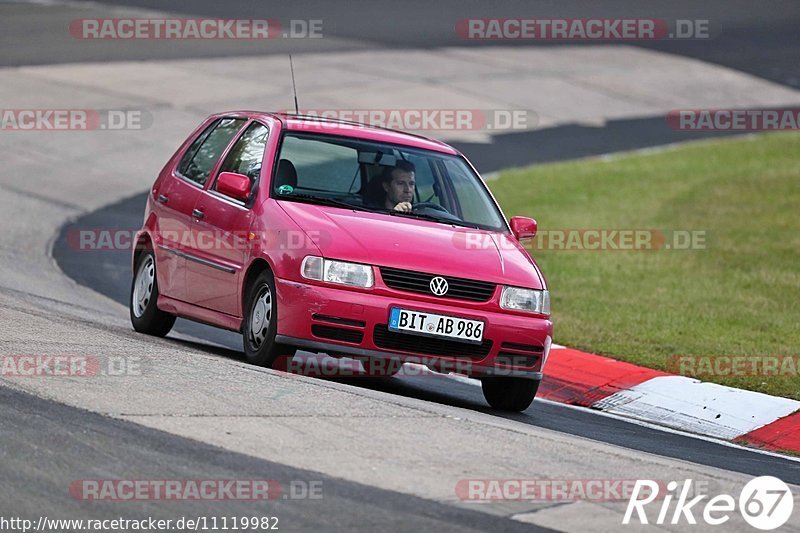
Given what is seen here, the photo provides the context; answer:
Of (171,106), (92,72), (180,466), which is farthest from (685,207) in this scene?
(180,466)

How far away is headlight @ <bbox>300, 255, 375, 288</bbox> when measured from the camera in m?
9.05

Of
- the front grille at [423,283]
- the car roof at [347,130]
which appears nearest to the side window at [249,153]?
the car roof at [347,130]

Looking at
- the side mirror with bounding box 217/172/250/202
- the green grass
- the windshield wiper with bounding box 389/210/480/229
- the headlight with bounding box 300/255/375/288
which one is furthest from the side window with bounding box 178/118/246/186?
the green grass

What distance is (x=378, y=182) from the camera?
1012cm

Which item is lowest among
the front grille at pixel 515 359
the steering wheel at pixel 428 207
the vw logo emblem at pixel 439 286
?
the front grille at pixel 515 359

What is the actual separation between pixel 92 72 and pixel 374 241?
59.9 feet

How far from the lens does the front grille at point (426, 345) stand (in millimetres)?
9047

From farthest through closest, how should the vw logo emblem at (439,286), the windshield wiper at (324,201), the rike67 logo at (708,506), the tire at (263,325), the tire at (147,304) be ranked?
the tire at (147,304), the windshield wiper at (324,201), the tire at (263,325), the vw logo emblem at (439,286), the rike67 logo at (708,506)

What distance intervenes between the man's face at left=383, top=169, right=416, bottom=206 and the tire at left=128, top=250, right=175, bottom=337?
6.65 ft

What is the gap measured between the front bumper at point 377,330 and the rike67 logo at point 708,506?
7.13ft

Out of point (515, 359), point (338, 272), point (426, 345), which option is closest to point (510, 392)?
point (515, 359)

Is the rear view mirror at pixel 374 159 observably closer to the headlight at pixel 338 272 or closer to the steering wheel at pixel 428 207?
the steering wheel at pixel 428 207

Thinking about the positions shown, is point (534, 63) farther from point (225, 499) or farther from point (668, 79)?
point (225, 499)

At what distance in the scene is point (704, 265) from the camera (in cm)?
1672
